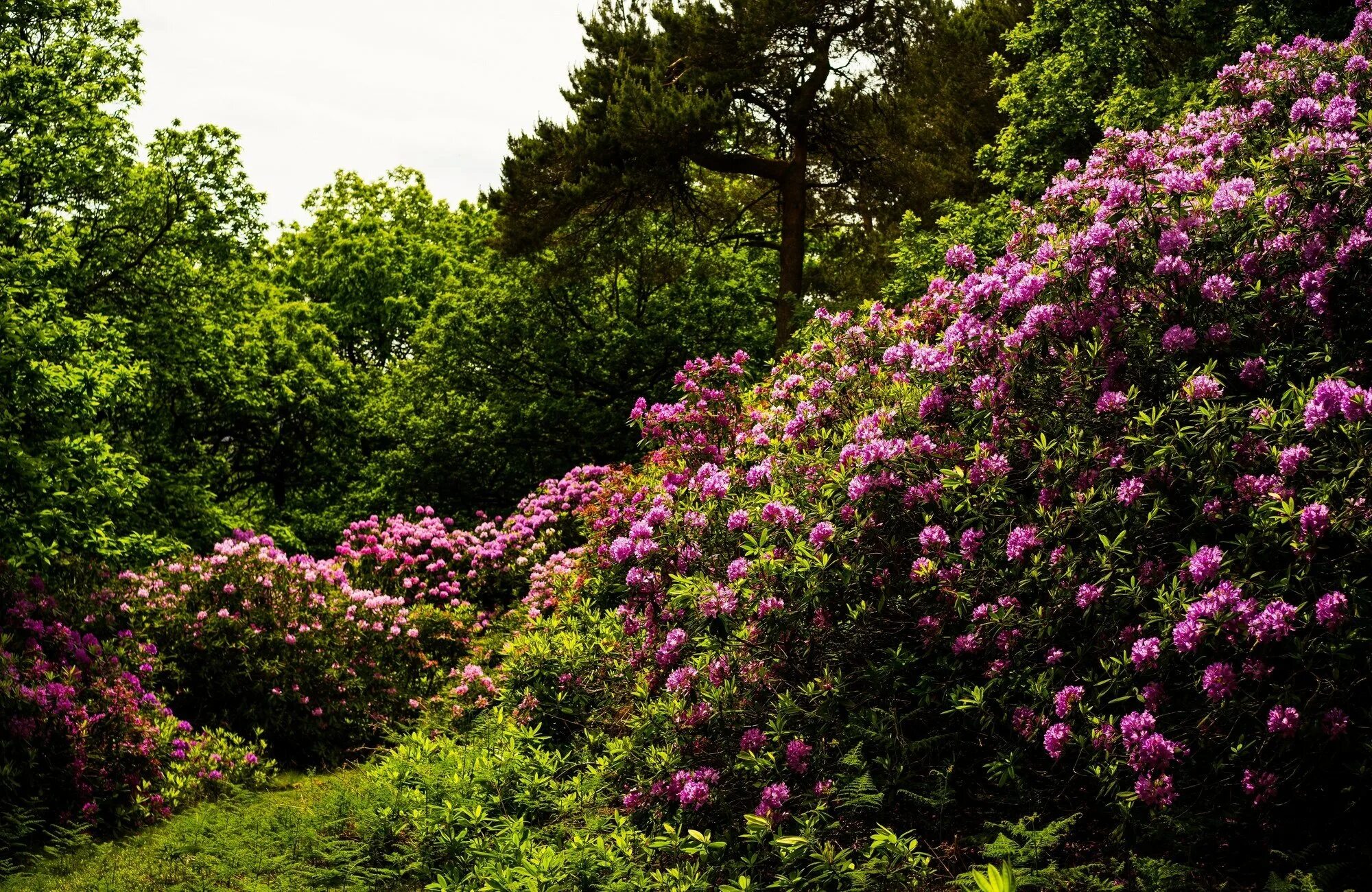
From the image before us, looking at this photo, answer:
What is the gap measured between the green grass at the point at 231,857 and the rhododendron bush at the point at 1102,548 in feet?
5.74

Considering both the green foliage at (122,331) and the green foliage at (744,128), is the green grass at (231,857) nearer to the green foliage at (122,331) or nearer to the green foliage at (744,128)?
the green foliage at (122,331)

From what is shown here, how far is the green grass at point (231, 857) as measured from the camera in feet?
18.5

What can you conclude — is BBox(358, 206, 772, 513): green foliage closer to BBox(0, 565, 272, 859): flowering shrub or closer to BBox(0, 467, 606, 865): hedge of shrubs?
BBox(0, 467, 606, 865): hedge of shrubs

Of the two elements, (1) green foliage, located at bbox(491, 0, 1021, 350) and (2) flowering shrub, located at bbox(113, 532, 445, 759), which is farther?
(1) green foliage, located at bbox(491, 0, 1021, 350)

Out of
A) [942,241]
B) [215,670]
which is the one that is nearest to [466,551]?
[215,670]

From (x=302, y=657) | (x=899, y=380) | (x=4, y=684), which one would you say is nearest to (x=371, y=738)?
(x=302, y=657)

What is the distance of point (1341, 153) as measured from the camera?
14.1 feet

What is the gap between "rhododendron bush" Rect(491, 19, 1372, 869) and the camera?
145 inches

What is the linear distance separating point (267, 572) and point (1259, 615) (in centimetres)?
1013

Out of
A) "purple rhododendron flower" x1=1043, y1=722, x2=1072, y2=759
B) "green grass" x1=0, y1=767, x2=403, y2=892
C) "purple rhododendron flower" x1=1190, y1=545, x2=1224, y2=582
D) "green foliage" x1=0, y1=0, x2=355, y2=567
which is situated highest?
"green foliage" x1=0, y1=0, x2=355, y2=567

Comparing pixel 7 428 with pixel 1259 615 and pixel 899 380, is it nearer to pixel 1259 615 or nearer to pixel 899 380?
pixel 899 380

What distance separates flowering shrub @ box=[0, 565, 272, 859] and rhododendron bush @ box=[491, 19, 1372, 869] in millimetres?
4562

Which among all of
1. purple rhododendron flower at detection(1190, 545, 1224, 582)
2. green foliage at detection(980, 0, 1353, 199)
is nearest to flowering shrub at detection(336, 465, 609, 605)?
green foliage at detection(980, 0, 1353, 199)

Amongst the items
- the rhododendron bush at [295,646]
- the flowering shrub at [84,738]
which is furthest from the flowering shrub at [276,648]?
the flowering shrub at [84,738]
